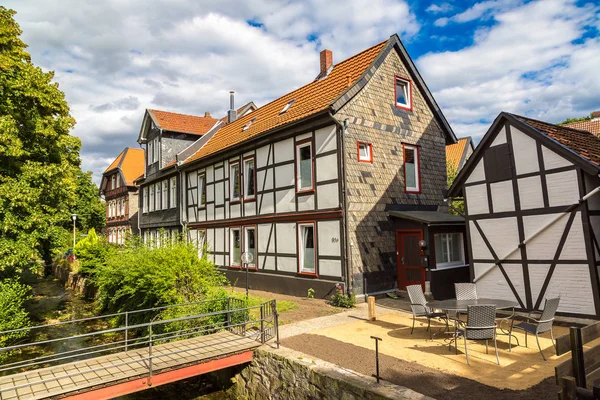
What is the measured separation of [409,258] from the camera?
13742 millimetres

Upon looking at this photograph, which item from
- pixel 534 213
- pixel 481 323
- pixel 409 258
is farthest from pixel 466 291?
pixel 409 258

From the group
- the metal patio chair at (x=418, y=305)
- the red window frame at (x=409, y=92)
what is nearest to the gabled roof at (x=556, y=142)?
the metal patio chair at (x=418, y=305)

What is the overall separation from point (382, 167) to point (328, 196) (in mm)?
2479

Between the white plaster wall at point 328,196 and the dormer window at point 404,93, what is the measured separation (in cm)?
505

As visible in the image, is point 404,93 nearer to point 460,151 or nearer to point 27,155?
point 27,155

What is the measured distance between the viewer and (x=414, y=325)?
969cm

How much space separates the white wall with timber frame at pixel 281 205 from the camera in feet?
43.4

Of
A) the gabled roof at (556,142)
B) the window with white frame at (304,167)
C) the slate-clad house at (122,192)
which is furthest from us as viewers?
the slate-clad house at (122,192)

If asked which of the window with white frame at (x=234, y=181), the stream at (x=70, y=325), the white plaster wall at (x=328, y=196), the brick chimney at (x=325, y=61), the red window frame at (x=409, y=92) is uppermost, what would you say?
the brick chimney at (x=325, y=61)

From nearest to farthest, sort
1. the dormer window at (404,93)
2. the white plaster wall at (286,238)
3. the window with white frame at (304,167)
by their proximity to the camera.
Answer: the window with white frame at (304,167) → the white plaster wall at (286,238) → the dormer window at (404,93)

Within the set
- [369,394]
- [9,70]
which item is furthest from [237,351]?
[9,70]

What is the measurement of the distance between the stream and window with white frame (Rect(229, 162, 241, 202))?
7418mm

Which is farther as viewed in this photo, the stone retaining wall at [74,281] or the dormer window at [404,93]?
the stone retaining wall at [74,281]

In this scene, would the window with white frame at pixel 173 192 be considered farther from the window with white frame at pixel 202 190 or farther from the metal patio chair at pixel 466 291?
the metal patio chair at pixel 466 291
